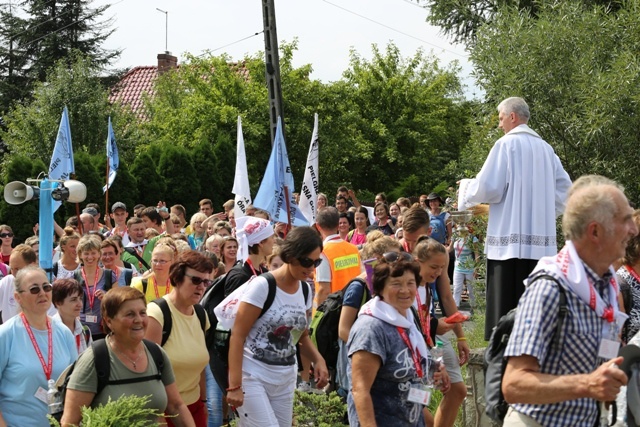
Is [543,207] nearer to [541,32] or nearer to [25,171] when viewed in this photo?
[541,32]

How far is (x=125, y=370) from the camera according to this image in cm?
577

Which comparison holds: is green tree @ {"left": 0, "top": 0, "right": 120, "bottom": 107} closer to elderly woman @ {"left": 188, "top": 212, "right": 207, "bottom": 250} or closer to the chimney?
the chimney

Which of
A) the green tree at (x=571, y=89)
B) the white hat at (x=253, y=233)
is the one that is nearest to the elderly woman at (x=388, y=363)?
the white hat at (x=253, y=233)

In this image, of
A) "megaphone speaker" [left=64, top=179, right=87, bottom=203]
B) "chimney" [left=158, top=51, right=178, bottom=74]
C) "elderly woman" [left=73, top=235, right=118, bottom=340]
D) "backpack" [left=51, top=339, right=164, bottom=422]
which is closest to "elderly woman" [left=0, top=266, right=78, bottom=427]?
"backpack" [left=51, top=339, right=164, bottom=422]

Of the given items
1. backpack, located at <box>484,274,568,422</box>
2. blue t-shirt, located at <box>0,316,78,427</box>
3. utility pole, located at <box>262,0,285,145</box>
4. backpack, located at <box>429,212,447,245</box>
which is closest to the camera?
backpack, located at <box>484,274,568,422</box>

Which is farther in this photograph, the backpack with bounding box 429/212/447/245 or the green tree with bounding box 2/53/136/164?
the green tree with bounding box 2/53/136/164

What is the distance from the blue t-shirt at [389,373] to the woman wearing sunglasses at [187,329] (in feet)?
4.79

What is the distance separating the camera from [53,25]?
53.2 meters

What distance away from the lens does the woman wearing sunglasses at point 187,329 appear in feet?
22.5

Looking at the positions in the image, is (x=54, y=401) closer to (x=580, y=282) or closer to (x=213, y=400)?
(x=213, y=400)

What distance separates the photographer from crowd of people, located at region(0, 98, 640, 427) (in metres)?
3.83

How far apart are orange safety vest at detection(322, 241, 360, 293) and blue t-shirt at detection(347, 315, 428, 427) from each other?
14.5 feet

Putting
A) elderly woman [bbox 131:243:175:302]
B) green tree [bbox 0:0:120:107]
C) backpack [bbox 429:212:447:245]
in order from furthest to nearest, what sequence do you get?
1. green tree [bbox 0:0:120:107]
2. backpack [bbox 429:212:447:245]
3. elderly woman [bbox 131:243:175:302]

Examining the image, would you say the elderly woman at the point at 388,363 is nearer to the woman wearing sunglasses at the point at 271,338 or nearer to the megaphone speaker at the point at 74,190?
the woman wearing sunglasses at the point at 271,338
